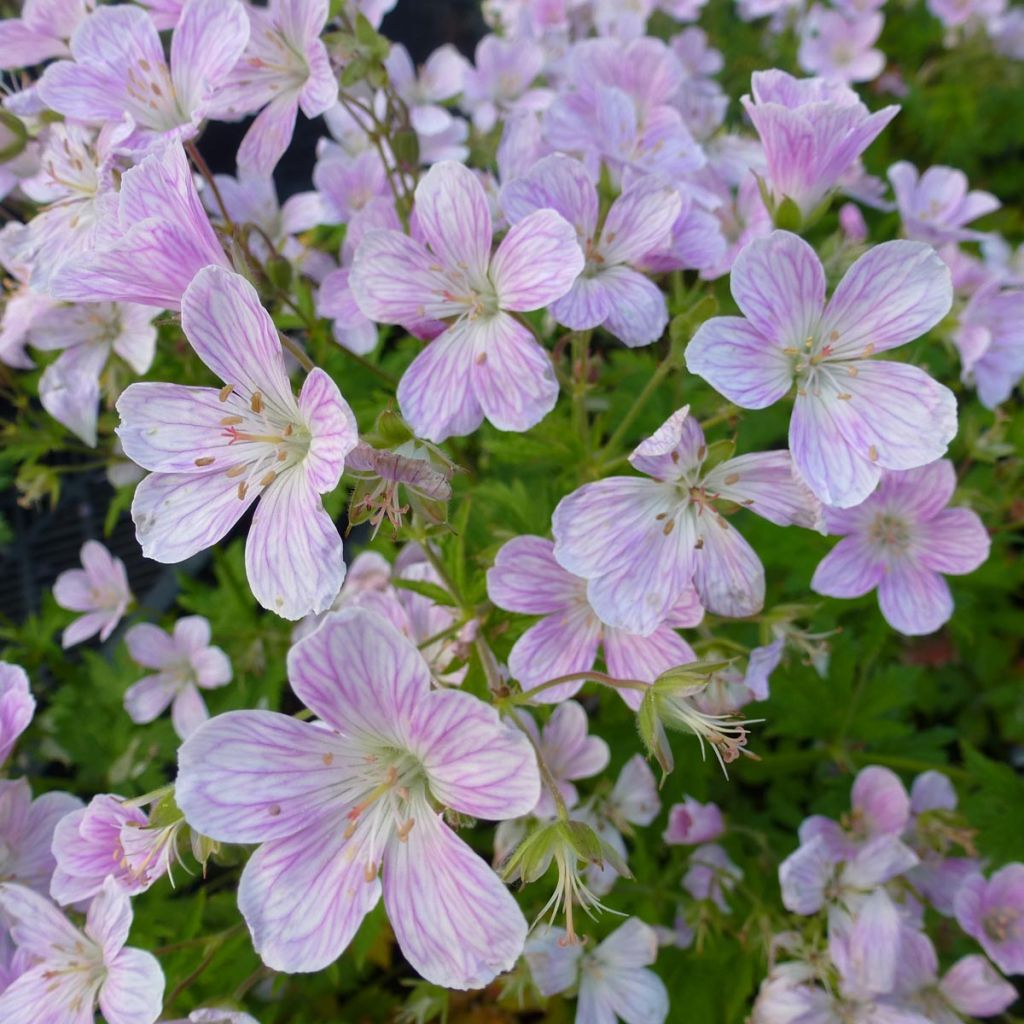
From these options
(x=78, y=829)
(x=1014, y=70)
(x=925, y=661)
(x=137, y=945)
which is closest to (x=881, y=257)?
(x=78, y=829)

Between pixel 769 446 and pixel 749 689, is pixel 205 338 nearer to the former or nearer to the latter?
pixel 749 689

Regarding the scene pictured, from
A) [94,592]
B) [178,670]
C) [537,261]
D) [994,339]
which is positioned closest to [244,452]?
[537,261]

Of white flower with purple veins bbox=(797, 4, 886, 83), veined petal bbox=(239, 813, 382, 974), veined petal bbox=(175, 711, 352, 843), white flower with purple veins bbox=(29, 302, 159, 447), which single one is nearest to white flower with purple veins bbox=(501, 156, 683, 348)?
veined petal bbox=(175, 711, 352, 843)

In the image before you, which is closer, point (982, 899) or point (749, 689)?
point (749, 689)

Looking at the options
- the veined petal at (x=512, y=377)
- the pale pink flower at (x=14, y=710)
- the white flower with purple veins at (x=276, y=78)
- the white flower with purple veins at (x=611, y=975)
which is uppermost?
the white flower with purple veins at (x=276, y=78)

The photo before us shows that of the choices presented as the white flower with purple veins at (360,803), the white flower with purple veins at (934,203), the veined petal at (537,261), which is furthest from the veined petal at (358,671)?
the white flower with purple veins at (934,203)

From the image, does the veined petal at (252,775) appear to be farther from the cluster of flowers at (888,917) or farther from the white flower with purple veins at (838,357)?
the cluster of flowers at (888,917)
